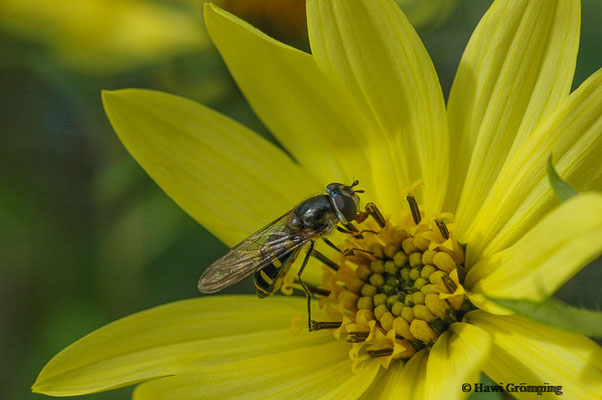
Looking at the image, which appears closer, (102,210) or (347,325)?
(347,325)

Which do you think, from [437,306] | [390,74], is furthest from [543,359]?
[390,74]

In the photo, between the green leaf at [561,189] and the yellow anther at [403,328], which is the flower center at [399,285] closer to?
the yellow anther at [403,328]

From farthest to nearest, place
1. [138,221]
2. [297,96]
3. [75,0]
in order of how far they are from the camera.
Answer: [75,0]
[138,221]
[297,96]

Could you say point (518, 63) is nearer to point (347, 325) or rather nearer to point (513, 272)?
point (513, 272)

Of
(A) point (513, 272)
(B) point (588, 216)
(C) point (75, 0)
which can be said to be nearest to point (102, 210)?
(C) point (75, 0)

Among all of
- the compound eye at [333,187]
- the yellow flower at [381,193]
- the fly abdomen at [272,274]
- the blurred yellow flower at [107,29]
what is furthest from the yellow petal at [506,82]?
the blurred yellow flower at [107,29]

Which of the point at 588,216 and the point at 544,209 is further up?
the point at 544,209

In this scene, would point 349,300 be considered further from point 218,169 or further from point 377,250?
point 218,169
